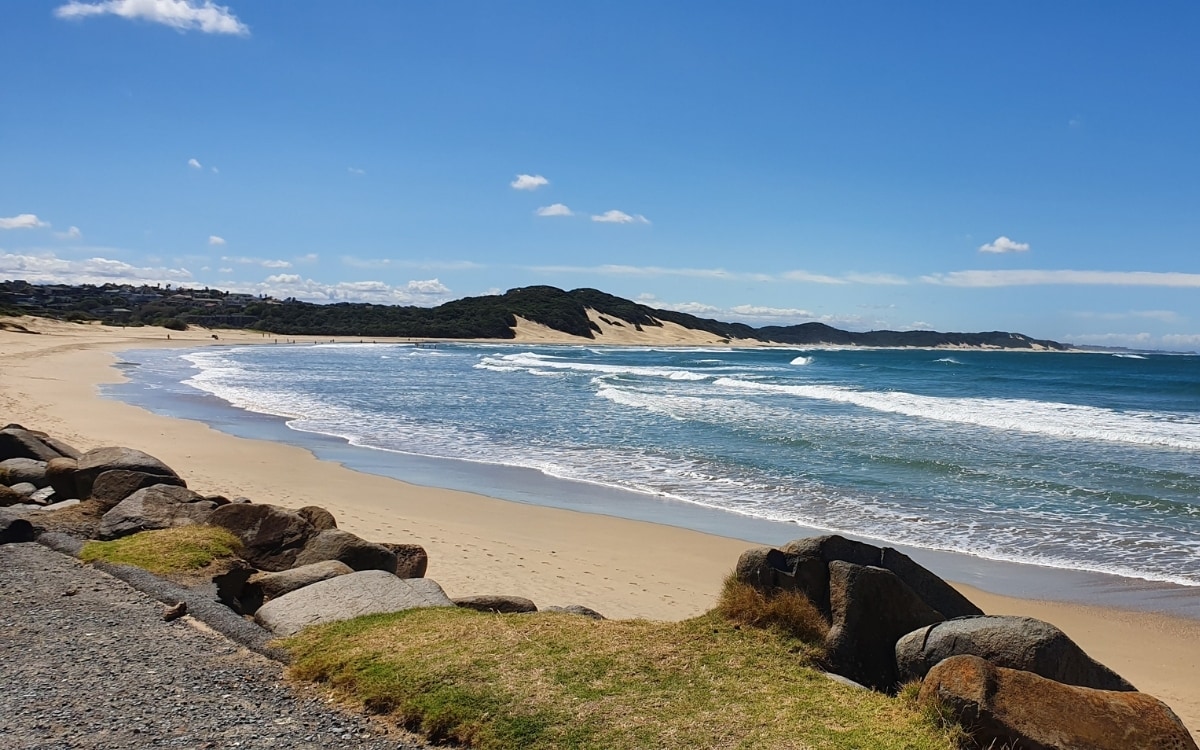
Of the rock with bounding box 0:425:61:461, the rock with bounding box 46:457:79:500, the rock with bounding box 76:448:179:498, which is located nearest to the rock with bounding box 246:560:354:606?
the rock with bounding box 76:448:179:498

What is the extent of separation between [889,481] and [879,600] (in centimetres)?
1063

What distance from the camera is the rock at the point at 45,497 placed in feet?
30.6

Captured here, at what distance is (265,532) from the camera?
7742 millimetres

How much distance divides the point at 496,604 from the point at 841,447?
1415cm

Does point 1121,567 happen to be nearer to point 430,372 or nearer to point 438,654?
point 438,654

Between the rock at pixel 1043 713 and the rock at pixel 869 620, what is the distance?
94 cm

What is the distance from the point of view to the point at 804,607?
17.3 ft

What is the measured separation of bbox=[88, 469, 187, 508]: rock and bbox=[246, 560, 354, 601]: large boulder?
291 centimetres

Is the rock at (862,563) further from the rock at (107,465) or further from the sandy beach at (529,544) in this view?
the rock at (107,465)

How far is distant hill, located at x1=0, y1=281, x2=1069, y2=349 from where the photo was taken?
96125 millimetres

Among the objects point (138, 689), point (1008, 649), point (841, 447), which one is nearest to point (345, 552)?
point (138, 689)

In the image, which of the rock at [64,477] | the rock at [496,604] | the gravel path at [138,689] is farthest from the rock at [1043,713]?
the rock at [64,477]

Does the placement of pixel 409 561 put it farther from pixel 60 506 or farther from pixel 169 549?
pixel 60 506

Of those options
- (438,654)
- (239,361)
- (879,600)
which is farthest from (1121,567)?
(239,361)
